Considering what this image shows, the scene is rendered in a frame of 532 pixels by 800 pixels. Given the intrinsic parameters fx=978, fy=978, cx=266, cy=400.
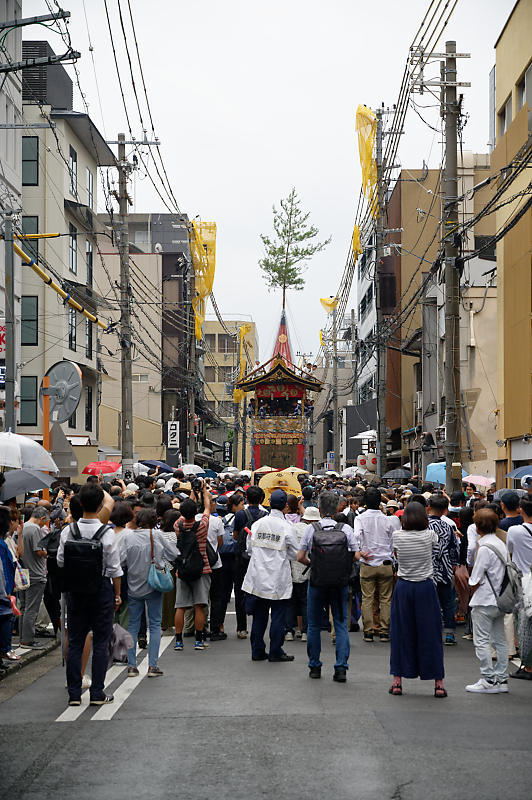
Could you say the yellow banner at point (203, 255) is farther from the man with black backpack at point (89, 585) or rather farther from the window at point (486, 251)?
the man with black backpack at point (89, 585)

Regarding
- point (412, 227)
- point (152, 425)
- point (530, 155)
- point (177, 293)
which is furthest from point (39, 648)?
point (177, 293)

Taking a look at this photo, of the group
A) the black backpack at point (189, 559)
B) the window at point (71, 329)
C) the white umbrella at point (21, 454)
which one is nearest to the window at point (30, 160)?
the window at point (71, 329)

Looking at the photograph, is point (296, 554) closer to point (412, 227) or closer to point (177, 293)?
point (412, 227)

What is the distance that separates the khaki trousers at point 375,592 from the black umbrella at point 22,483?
436 centimetres

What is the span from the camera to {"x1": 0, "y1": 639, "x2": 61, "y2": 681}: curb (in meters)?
10.0

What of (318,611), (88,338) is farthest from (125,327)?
(318,611)

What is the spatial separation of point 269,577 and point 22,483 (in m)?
4.03

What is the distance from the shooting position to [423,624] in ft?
28.9

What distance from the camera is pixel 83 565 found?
26.8 feet

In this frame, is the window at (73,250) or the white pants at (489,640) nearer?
A: the white pants at (489,640)

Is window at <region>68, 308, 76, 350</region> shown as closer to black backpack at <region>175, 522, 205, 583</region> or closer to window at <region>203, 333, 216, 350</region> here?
black backpack at <region>175, 522, 205, 583</region>

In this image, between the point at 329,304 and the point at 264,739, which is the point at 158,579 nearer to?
the point at 264,739

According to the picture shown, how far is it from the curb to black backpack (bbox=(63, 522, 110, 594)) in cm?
220

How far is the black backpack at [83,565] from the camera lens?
8.18 metres
